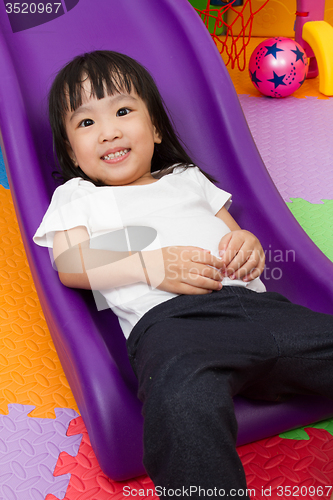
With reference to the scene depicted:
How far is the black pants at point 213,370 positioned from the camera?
0.53 meters

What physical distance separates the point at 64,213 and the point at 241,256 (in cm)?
31

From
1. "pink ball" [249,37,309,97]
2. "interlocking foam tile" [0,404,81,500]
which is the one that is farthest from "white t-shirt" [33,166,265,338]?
"pink ball" [249,37,309,97]

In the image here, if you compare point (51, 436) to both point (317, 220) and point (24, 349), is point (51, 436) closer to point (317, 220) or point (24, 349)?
point (24, 349)

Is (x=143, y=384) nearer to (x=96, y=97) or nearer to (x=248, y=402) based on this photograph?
(x=248, y=402)

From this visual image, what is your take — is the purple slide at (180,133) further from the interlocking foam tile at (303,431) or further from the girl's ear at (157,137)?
the girl's ear at (157,137)

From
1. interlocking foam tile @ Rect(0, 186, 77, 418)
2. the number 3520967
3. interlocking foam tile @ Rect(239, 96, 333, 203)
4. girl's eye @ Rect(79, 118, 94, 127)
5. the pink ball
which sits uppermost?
the number 3520967

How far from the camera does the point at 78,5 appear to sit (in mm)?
1269

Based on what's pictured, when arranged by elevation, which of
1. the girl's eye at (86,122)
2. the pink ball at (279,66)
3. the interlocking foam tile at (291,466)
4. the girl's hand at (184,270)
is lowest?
the interlocking foam tile at (291,466)

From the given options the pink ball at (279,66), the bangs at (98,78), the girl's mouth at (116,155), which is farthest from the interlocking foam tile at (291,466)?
the pink ball at (279,66)

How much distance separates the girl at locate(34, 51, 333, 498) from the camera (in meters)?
0.55

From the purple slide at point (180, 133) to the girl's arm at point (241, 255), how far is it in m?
0.13

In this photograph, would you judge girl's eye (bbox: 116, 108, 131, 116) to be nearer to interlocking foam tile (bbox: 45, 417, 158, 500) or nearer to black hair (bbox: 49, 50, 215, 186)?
black hair (bbox: 49, 50, 215, 186)

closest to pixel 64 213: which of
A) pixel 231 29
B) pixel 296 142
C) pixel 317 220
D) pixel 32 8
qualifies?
pixel 32 8

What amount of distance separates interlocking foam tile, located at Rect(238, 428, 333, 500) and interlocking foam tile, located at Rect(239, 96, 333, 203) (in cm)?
87
